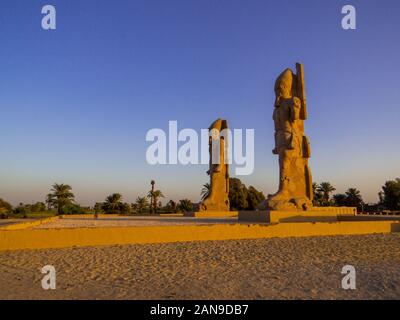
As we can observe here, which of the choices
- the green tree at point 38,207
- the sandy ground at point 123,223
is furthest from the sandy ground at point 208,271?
the green tree at point 38,207

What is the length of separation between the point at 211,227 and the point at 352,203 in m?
31.7

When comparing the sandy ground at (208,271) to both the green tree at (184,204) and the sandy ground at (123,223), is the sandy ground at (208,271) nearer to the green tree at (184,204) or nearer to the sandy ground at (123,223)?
the sandy ground at (123,223)

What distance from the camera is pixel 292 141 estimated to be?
14.6 metres

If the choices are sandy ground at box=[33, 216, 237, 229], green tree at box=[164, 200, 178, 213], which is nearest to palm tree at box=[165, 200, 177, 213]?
green tree at box=[164, 200, 178, 213]

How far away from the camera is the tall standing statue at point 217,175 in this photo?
21383 millimetres

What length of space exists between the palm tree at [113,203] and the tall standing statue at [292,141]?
2307cm

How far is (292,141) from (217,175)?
24.4ft

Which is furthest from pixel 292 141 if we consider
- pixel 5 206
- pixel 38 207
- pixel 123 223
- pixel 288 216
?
pixel 38 207

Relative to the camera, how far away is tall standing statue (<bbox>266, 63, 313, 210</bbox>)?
47.5 feet

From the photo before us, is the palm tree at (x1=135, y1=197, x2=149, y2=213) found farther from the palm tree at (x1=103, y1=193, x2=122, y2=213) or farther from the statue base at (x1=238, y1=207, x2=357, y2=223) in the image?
the statue base at (x1=238, y1=207, x2=357, y2=223)

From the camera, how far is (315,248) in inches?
330

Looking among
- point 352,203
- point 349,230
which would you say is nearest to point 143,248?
point 349,230

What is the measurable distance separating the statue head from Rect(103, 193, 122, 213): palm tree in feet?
77.4

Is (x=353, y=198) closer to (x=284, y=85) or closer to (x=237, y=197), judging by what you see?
(x=237, y=197)
